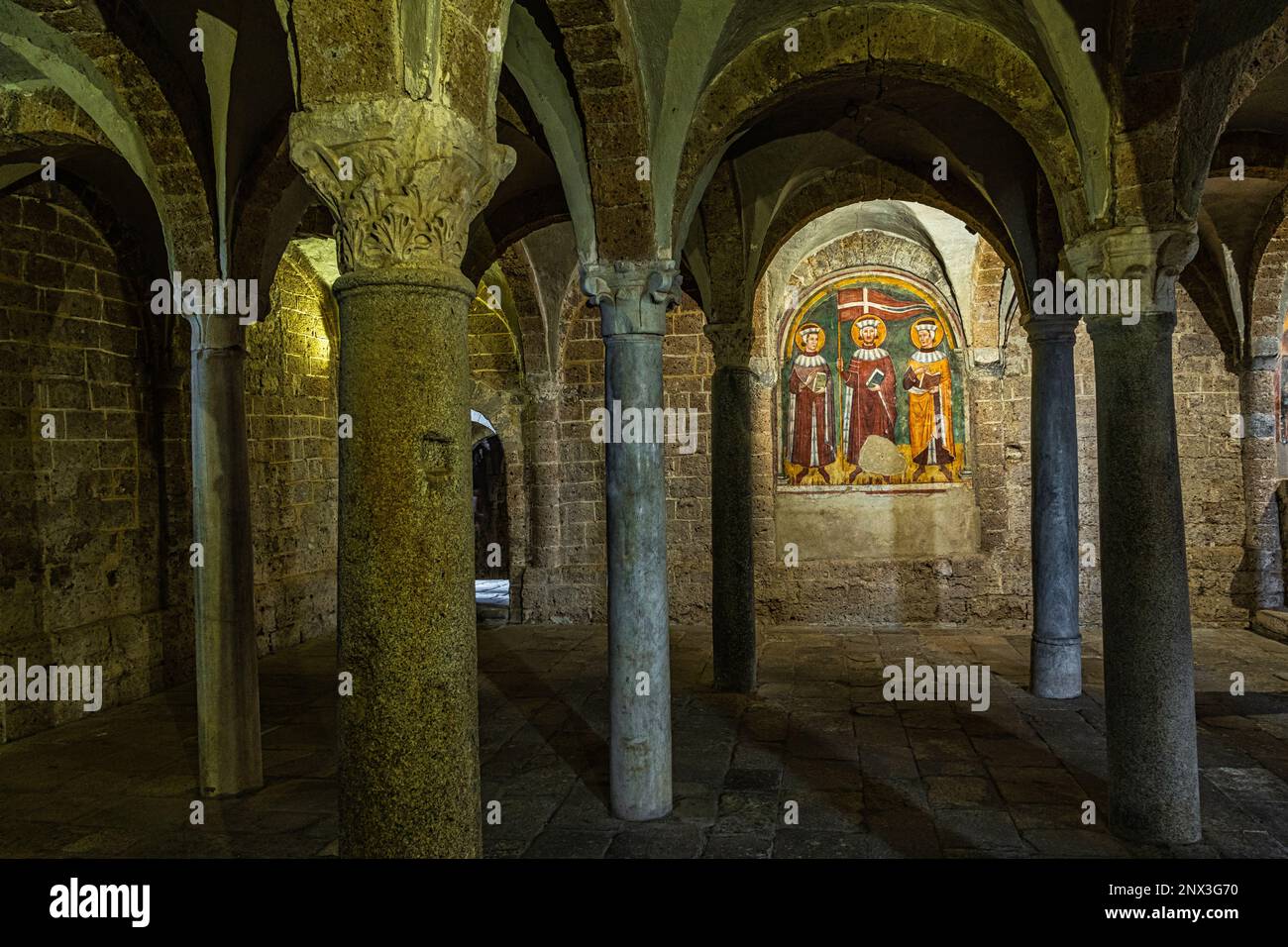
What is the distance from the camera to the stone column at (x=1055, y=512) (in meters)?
6.93

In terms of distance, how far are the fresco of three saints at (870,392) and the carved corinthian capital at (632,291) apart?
6.35m

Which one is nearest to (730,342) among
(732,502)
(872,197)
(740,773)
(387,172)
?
(732,502)

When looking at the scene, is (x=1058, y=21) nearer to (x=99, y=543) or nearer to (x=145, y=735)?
(x=145, y=735)

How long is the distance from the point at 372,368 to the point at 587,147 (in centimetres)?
267

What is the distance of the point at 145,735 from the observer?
259 inches

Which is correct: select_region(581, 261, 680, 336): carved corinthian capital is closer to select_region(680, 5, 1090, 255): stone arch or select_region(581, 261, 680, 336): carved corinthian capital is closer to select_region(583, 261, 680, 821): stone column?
select_region(583, 261, 680, 821): stone column

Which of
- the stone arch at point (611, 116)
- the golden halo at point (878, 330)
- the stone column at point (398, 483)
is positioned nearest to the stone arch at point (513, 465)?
the golden halo at point (878, 330)

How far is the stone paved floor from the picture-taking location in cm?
438

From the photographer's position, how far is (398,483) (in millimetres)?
2352

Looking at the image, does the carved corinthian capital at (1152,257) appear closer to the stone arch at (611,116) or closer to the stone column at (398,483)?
the stone arch at (611,116)

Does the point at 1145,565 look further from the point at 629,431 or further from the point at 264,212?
the point at 264,212

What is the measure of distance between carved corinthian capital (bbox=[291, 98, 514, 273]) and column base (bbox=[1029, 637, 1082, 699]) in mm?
6222

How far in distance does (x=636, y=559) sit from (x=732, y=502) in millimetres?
2523
